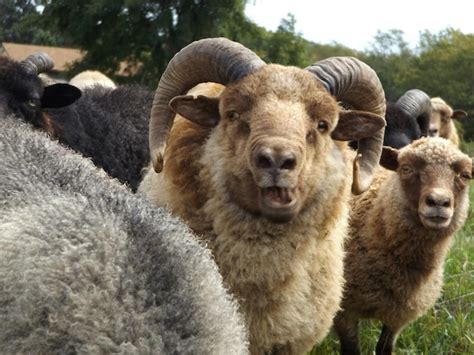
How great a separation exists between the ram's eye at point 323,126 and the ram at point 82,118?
285 cm

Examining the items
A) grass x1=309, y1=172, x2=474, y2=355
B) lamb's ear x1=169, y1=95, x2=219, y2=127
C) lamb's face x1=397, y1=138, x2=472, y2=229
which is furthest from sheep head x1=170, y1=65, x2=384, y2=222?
grass x1=309, y1=172, x2=474, y2=355

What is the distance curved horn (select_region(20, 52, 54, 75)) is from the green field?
393 centimetres

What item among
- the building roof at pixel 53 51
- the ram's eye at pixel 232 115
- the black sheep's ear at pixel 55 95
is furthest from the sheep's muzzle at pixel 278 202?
the building roof at pixel 53 51

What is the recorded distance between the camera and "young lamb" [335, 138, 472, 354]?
5.28 meters

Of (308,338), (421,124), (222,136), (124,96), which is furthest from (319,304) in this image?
(421,124)

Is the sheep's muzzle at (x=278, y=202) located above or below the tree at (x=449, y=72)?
above

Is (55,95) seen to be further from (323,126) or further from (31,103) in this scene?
(323,126)

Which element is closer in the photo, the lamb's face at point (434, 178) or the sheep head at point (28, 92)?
the lamb's face at point (434, 178)

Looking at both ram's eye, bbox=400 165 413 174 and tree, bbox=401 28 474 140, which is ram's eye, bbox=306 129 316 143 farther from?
tree, bbox=401 28 474 140

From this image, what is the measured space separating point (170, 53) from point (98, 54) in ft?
8.37

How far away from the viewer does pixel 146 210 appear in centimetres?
247

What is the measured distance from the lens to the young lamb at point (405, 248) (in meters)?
5.28

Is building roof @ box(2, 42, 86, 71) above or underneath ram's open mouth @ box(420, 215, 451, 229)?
underneath

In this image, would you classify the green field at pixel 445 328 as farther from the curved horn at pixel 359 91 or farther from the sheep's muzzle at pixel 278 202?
the sheep's muzzle at pixel 278 202
